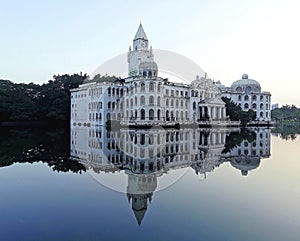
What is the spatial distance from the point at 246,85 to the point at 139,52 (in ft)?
123

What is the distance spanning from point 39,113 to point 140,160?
5282 cm

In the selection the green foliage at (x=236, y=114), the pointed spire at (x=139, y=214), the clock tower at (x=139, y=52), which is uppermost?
the clock tower at (x=139, y=52)

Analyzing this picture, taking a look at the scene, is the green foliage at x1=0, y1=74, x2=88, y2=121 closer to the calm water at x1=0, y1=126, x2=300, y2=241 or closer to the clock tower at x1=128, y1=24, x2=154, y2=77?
the clock tower at x1=128, y1=24, x2=154, y2=77

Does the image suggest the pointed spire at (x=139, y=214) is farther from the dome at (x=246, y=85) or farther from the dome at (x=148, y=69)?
the dome at (x=246, y=85)

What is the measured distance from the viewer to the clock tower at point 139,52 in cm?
6444

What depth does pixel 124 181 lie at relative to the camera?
1099cm

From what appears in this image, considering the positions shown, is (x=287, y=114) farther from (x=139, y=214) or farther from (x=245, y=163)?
(x=139, y=214)

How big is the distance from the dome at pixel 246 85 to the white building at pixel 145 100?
18961 mm

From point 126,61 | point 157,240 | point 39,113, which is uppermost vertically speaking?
point 126,61

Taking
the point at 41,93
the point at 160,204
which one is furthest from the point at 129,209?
the point at 41,93

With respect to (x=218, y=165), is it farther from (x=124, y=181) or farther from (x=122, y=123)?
(x=122, y=123)

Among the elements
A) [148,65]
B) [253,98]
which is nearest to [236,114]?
[253,98]

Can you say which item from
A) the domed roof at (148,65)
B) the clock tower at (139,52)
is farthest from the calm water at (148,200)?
the clock tower at (139,52)

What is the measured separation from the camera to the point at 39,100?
66.9 m
